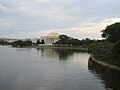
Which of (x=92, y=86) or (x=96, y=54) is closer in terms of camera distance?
(x=92, y=86)

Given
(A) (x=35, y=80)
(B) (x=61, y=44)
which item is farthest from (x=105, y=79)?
(B) (x=61, y=44)

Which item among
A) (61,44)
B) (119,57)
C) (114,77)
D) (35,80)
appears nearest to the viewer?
(35,80)

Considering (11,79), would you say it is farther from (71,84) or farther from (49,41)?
(49,41)

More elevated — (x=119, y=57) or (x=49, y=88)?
(x=119, y=57)

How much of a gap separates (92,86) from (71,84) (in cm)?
188

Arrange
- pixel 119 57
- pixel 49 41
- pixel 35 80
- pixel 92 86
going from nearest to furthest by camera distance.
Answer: pixel 92 86 < pixel 35 80 < pixel 119 57 < pixel 49 41

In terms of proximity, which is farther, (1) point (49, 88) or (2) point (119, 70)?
(2) point (119, 70)

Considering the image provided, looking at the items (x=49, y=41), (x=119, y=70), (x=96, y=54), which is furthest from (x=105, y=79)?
(x=49, y=41)

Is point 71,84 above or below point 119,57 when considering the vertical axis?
below

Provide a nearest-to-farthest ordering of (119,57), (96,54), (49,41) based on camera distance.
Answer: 1. (119,57)
2. (96,54)
3. (49,41)

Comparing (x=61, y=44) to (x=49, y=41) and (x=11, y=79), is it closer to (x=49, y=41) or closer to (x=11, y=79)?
(x=49, y=41)

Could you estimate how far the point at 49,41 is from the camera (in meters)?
169

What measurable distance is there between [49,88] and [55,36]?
151471mm

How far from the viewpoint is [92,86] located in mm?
21312
